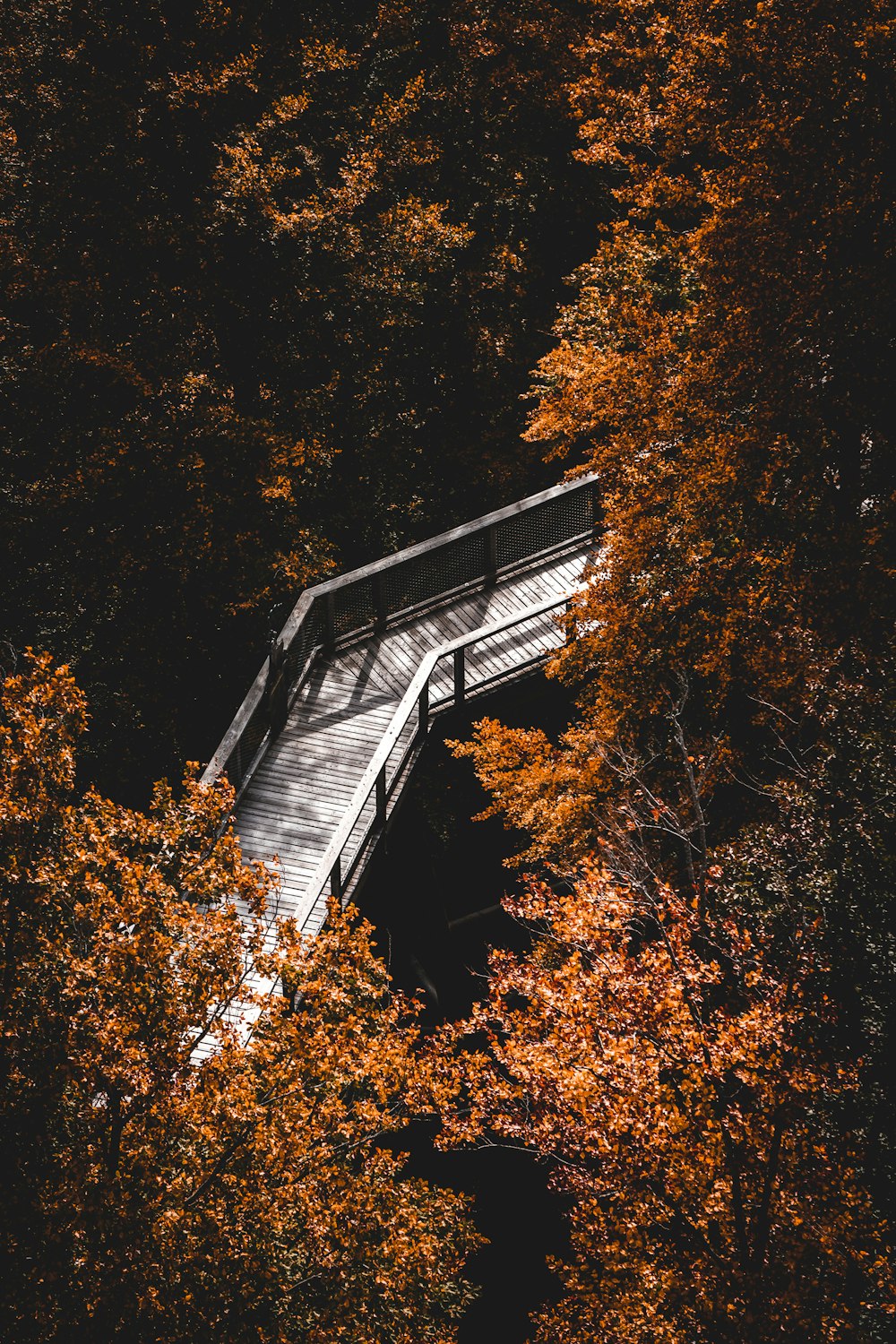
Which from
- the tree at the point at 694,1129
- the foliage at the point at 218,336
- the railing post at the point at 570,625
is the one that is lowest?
the tree at the point at 694,1129

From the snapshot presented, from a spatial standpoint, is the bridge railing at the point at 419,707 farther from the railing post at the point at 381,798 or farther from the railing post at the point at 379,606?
the railing post at the point at 379,606

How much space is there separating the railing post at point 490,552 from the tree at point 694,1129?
761 cm

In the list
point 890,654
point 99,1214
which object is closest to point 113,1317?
point 99,1214

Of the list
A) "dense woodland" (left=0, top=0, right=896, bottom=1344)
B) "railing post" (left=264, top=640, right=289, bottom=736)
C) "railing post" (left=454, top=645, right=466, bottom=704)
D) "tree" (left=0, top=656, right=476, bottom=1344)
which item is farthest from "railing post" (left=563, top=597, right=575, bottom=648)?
"tree" (left=0, top=656, right=476, bottom=1344)

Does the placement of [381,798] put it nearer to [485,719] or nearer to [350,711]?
[485,719]

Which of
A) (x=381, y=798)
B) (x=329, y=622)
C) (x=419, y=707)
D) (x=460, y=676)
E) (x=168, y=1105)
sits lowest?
(x=168, y=1105)

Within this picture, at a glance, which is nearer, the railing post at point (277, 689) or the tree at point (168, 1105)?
the tree at point (168, 1105)

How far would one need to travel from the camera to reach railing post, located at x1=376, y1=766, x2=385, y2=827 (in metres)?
16.5

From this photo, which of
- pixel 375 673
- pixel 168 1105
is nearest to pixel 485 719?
pixel 375 673

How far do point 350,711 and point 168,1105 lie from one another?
27.6 feet

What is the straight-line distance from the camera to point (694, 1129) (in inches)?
485

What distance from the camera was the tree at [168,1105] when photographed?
397 inches

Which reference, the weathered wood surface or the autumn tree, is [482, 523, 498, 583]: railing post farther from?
the autumn tree

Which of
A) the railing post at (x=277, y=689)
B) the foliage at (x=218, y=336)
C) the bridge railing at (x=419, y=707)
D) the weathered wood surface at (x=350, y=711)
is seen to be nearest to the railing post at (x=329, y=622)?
the weathered wood surface at (x=350, y=711)
